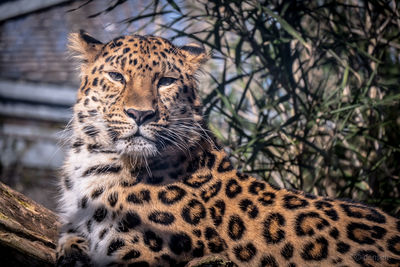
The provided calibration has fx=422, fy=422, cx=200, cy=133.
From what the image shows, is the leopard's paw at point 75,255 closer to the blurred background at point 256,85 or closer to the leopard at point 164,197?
→ the leopard at point 164,197

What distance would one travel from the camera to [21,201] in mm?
2713

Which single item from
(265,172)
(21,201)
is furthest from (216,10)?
(21,201)

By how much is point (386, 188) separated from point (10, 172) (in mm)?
3863

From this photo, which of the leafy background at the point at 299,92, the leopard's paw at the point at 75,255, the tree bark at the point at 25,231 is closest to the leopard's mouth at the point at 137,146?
the leopard's paw at the point at 75,255

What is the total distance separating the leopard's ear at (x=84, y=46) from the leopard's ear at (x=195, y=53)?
0.54m

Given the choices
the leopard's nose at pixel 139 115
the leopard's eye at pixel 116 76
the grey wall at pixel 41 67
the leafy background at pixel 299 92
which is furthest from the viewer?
the leafy background at pixel 299 92

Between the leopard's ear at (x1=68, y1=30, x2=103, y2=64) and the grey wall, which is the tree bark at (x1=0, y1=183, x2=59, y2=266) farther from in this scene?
the leopard's ear at (x1=68, y1=30, x2=103, y2=64)

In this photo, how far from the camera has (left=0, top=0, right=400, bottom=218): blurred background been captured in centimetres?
316

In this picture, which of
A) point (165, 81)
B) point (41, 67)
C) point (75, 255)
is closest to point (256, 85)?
point (165, 81)

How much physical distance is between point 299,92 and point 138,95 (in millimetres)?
2292

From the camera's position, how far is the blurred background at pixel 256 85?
10.4ft

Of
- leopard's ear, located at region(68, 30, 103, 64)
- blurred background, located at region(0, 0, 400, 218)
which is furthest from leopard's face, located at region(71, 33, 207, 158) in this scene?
blurred background, located at region(0, 0, 400, 218)

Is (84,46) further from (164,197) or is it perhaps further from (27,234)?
(27,234)

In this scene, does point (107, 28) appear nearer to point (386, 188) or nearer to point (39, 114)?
point (39, 114)
